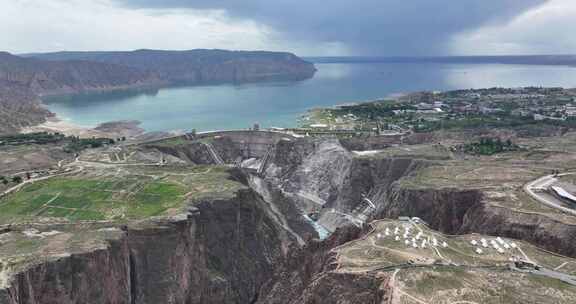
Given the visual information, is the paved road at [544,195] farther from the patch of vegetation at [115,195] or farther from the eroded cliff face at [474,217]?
the patch of vegetation at [115,195]

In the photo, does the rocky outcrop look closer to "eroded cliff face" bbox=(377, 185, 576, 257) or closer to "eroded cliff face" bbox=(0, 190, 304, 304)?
"eroded cliff face" bbox=(0, 190, 304, 304)

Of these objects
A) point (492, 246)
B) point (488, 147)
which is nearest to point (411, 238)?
point (492, 246)

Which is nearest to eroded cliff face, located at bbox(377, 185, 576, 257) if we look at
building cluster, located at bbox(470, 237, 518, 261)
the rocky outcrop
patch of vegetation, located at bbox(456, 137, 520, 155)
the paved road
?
the paved road

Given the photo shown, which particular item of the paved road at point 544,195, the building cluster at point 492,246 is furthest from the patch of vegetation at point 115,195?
the paved road at point 544,195

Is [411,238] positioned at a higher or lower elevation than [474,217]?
higher

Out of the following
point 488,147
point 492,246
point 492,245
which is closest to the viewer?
point 492,246

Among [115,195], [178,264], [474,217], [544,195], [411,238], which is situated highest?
[411,238]

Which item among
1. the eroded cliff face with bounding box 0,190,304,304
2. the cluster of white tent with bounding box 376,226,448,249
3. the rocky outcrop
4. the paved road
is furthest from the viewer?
the paved road

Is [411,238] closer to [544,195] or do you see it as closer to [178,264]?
[544,195]
